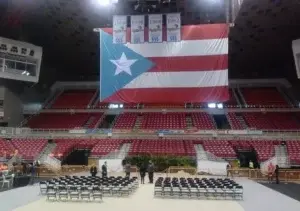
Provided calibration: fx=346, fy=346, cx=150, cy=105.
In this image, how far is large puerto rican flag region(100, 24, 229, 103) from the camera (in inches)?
806

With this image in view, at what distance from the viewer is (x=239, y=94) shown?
41188 mm

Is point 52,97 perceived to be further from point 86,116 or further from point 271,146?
point 271,146

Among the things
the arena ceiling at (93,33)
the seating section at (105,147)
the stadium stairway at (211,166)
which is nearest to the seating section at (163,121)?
the seating section at (105,147)

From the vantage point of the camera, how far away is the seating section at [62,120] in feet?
123

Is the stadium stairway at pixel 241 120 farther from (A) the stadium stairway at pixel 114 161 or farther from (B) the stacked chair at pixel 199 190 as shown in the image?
(B) the stacked chair at pixel 199 190

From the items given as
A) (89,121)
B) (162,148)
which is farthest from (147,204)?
(89,121)

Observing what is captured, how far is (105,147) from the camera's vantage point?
3200 cm

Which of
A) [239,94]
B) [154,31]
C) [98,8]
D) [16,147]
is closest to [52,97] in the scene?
[16,147]

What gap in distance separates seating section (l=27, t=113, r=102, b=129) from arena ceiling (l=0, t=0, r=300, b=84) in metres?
5.81

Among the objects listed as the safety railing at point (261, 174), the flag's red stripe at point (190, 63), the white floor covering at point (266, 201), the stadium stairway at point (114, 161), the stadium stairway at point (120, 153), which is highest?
the flag's red stripe at point (190, 63)

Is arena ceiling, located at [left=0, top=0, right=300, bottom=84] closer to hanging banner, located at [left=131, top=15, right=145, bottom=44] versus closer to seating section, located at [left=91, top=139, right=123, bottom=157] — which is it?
hanging banner, located at [left=131, top=15, right=145, bottom=44]

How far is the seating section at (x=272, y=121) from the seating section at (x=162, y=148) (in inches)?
318

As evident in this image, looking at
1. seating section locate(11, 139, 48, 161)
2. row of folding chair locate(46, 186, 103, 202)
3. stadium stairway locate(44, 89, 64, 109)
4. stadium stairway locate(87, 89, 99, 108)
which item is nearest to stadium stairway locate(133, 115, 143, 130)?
stadium stairway locate(87, 89, 99, 108)

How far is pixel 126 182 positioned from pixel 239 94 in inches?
1053
